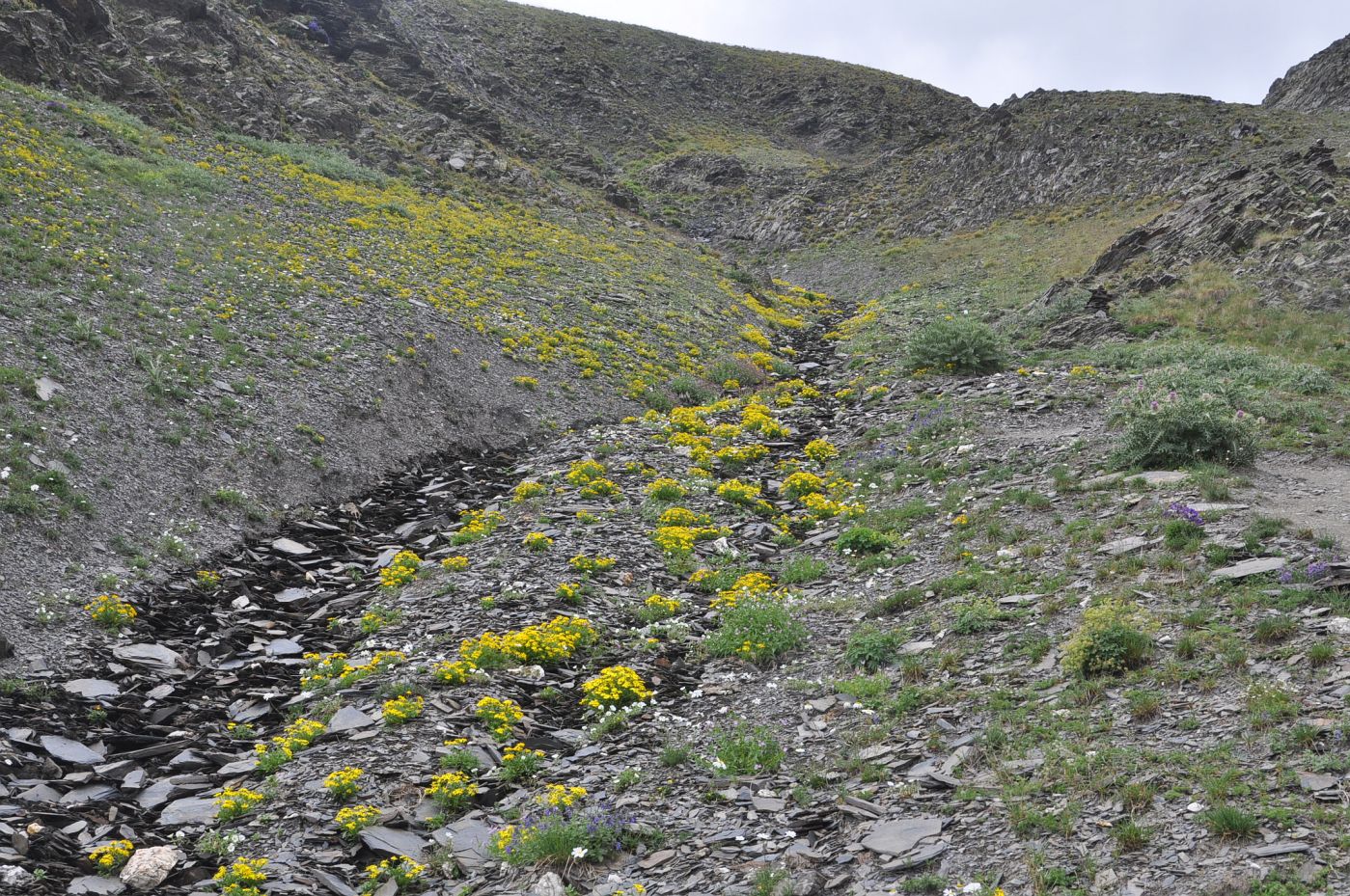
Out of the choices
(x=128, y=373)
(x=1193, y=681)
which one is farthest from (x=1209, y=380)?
(x=128, y=373)

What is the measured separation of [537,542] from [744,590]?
14.1 feet

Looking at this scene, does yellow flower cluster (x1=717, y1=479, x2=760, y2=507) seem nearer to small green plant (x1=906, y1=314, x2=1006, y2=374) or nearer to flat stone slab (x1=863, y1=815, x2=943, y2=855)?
small green plant (x1=906, y1=314, x2=1006, y2=374)

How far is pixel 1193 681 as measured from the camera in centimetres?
928

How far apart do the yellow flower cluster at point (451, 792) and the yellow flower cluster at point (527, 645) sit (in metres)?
2.60

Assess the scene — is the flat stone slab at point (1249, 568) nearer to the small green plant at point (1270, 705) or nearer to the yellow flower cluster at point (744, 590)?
the small green plant at point (1270, 705)

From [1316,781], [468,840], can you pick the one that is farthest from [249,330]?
[1316,781]

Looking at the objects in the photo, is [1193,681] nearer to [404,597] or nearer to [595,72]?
[404,597]

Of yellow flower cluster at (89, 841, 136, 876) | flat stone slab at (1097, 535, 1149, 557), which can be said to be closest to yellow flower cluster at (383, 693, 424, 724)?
yellow flower cluster at (89, 841, 136, 876)

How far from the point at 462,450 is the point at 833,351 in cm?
1916

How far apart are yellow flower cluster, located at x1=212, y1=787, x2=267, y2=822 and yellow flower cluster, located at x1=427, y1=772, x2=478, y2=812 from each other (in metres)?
1.97

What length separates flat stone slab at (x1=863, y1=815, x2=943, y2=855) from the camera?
26.3 ft

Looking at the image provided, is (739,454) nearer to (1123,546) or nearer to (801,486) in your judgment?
(801,486)

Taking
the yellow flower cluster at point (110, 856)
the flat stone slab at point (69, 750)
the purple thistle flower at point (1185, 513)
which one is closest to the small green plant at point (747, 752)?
the yellow flower cluster at point (110, 856)

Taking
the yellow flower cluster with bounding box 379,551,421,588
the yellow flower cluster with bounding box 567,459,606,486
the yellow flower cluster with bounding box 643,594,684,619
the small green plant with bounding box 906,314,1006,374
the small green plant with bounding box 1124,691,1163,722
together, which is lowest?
the yellow flower cluster with bounding box 379,551,421,588
